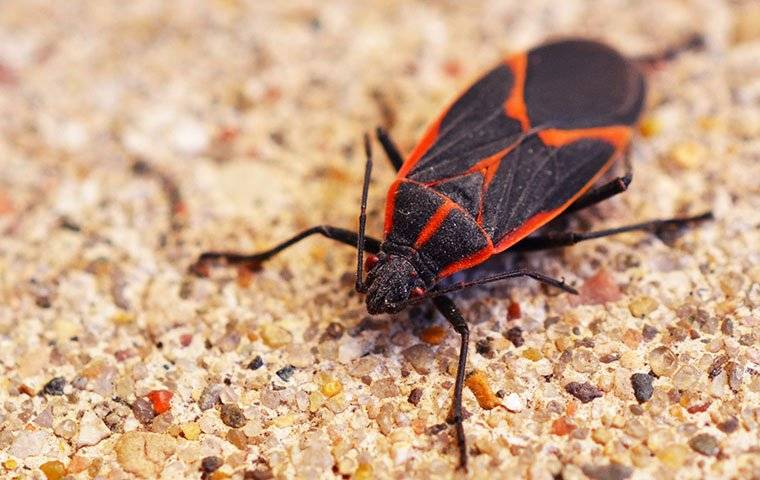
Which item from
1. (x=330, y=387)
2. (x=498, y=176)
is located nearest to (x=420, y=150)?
(x=498, y=176)

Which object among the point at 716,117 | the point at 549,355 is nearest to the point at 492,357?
the point at 549,355

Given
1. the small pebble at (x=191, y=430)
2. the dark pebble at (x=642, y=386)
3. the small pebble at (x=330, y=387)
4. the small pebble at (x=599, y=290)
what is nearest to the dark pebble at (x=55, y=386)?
the small pebble at (x=191, y=430)

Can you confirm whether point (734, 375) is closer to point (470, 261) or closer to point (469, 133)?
point (470, 261)

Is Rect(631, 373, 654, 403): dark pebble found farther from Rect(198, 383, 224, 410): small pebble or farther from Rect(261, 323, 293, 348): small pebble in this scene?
Rect(198, 383, 224, 410): small pebble

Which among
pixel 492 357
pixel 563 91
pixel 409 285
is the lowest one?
pixel 492 357

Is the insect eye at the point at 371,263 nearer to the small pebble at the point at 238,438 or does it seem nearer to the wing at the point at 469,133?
the wing at the point at 469,133

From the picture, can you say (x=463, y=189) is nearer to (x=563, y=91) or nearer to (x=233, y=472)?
(x=563, y=91)

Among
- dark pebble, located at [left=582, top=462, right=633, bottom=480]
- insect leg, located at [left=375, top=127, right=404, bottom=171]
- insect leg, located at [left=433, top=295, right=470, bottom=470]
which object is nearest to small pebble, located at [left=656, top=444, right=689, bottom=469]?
dark pebble, located at [left=582, top=462, right=633, bottom=480]
